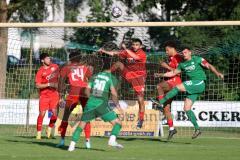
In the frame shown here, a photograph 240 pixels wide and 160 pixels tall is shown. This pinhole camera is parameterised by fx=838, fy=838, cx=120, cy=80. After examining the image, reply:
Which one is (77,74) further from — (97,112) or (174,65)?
(174,65)

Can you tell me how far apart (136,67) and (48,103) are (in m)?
2.27

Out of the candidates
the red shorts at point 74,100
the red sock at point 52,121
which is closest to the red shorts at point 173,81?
the red sock at point 52,121

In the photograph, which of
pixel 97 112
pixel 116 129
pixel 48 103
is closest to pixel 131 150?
pixel 116 129

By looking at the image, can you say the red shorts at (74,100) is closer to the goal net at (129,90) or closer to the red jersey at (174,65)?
the goal net at (129,90)

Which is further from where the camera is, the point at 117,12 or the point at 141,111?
the point at 117,12

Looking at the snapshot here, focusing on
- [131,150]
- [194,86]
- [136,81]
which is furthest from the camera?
[136,81]

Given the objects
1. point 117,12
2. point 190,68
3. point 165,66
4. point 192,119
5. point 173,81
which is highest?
point 117,12

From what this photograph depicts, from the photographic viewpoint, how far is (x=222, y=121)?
23453 millimetres

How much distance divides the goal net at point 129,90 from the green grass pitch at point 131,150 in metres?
2.12

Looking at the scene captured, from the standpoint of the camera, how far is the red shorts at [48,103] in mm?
19875

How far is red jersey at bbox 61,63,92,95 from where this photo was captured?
699 inches

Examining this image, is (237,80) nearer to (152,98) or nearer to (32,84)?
(152,98)

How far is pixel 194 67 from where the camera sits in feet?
62.8

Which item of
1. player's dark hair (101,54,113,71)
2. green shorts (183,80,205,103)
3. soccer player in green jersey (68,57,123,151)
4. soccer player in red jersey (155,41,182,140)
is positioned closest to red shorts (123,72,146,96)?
soccer player in red jersey (155,41,182,140)
